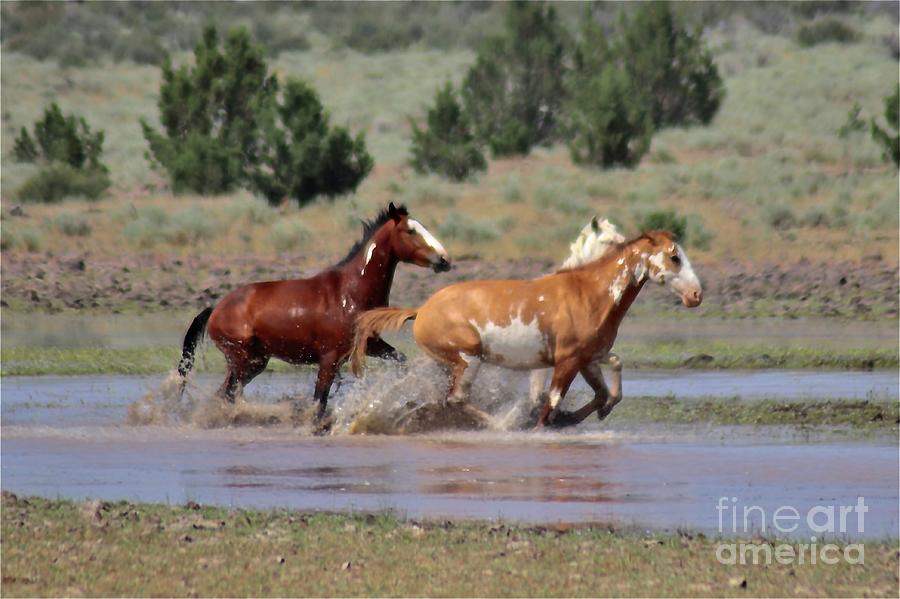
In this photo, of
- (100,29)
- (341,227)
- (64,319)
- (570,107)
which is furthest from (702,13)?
(64,319)

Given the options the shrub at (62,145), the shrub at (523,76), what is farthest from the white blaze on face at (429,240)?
the shrub at (523,76)

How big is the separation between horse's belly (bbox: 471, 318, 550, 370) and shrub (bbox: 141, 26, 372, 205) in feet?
81.4

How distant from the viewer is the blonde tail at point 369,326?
14.2 m

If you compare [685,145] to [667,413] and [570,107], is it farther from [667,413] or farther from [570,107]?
[667,413]

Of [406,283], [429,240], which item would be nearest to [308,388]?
[429,240]

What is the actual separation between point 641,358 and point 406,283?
8755 millimetres

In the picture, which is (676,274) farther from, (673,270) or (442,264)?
(442,264)

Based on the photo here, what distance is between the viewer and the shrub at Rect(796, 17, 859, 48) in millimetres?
80438

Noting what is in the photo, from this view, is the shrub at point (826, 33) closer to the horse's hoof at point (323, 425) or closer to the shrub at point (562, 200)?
the shrub at point (562, 200)

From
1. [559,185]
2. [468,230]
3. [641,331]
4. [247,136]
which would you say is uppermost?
[641,331]

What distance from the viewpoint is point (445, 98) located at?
154 ft

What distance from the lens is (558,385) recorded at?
13.8 meters

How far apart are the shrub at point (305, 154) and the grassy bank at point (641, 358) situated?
1786cm

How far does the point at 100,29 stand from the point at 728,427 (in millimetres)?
78964
